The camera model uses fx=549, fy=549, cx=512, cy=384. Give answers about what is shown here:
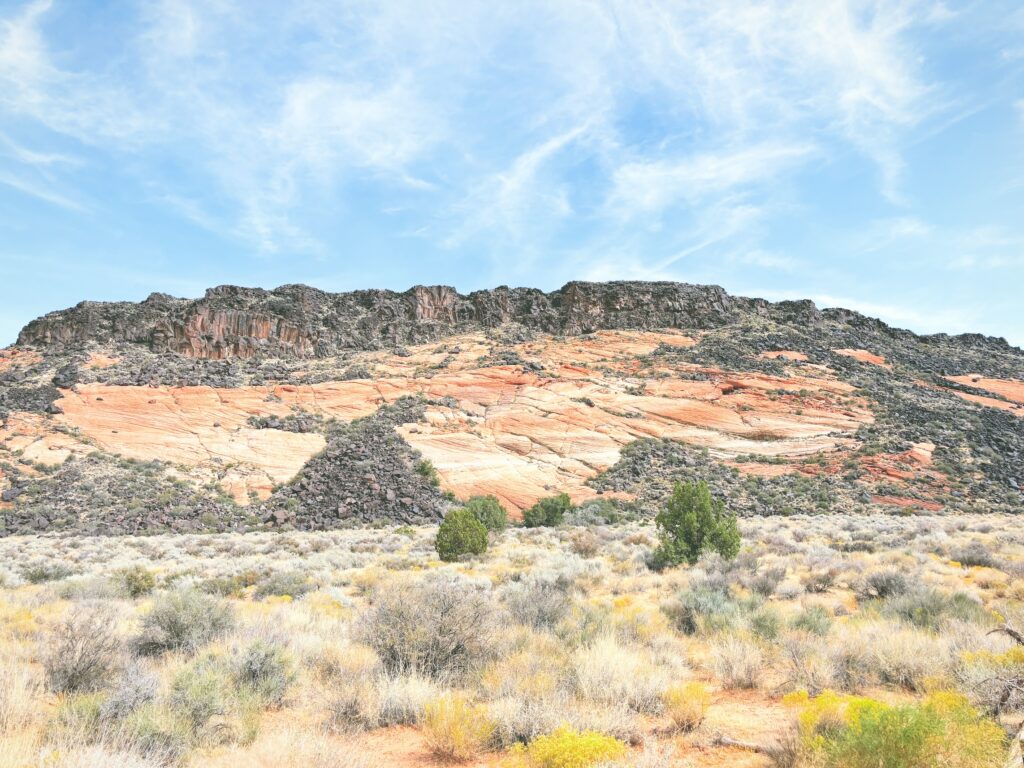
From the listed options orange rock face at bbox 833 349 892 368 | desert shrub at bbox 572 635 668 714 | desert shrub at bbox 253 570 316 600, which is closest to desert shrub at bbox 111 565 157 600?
desert shrub at bbox 253 570 316 600

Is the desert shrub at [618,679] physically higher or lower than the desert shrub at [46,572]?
higher

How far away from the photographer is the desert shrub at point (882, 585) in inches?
380

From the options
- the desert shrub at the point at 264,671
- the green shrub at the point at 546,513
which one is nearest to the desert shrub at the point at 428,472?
the green shrub at the point at 546,513

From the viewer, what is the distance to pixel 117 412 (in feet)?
132

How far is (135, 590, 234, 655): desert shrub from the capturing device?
7082 mm

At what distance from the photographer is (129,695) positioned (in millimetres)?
4766

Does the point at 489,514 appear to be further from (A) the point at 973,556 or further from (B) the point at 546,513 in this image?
(A) the point at 973,556

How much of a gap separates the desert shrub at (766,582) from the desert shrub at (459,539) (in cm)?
868

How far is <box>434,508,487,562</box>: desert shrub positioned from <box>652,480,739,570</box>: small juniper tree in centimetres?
570

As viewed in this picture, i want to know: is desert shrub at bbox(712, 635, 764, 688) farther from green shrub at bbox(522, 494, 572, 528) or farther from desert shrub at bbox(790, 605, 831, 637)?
green shrub at bbox(522, 494, 572, 528)

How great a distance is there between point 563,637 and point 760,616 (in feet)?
9.78

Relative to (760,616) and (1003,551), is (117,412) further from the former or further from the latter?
(1003,551)

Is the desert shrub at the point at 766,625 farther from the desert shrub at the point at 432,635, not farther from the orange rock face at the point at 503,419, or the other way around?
the orange rock face at the point at 503,419

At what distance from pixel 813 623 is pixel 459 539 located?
11320 millimetres
